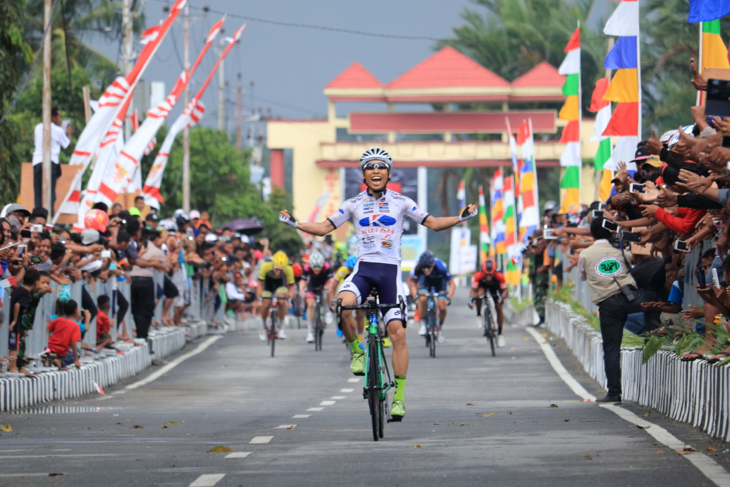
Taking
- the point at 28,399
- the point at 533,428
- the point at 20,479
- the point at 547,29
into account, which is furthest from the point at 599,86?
the point at 547,29

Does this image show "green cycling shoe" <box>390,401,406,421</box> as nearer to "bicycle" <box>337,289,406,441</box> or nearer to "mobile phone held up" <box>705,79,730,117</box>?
"bicycle" <box>337,289,406,441</box>

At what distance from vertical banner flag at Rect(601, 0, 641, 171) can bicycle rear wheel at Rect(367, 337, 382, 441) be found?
40.7 feet

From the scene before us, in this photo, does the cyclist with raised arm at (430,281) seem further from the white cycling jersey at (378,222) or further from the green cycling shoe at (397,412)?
the green cycling shoe at (397,412)

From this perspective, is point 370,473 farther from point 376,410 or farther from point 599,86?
point 599,86

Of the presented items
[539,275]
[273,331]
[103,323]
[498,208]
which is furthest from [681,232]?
[498,208]

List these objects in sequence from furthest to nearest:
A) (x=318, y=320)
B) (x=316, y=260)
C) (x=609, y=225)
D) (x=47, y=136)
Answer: (x=316, y=260), (x=318, y=320), (x=47, y=136), (x=609, y=225)

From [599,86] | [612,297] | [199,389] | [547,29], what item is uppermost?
[547,29]

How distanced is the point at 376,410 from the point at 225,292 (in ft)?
82.5

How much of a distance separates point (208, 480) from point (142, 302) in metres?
15.5

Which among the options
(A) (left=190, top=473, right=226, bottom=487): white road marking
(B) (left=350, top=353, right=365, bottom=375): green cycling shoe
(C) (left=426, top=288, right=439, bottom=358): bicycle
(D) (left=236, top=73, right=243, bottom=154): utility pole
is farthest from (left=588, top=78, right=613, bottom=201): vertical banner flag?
(D) (left=236, top=73, right=243, bottom=154): utility pole

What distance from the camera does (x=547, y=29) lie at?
76.9 metres

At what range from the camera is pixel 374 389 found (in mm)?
10648

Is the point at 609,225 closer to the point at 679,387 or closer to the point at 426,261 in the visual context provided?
the point at 679,387

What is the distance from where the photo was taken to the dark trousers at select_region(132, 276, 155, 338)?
23.3m
